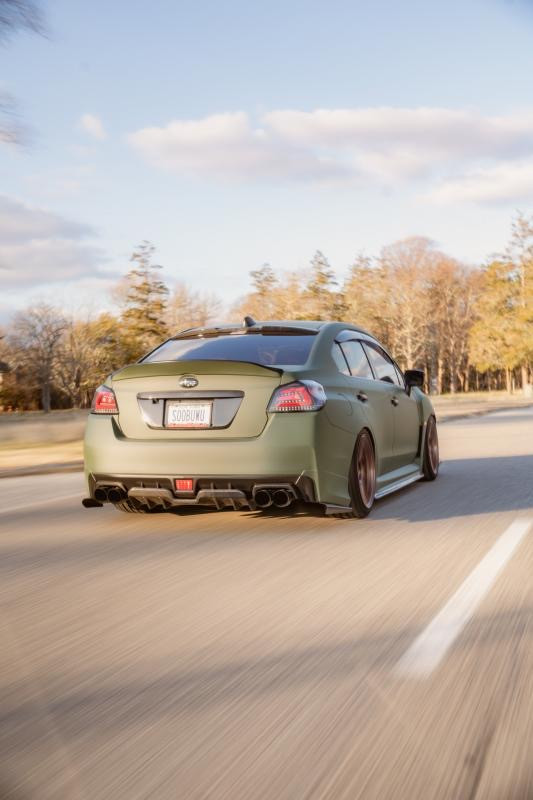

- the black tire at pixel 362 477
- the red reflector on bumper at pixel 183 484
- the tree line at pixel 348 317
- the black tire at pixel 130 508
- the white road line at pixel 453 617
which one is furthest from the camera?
the tree line at pixel 348 317

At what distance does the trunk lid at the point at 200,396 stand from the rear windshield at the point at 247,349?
34 centimetres

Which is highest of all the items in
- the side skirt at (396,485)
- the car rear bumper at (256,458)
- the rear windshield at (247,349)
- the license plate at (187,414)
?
the rear windshield at (247,349)

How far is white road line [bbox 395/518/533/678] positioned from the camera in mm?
3971

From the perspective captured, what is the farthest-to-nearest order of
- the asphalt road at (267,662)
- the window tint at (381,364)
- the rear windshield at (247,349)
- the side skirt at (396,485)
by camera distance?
1. the window tint at (381,364)
2. the side skirt at (396,485)
3. the rear windshield at (247,349)
4. the asphalt road at (267,662)

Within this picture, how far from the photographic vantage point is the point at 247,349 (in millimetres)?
7891

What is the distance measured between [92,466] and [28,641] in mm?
3137

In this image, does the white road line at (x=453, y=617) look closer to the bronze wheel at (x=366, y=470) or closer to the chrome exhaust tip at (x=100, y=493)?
the bronze wheel at (x=366, y=470)

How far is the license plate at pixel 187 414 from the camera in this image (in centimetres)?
719

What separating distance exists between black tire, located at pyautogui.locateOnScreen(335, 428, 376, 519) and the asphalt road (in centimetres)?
22

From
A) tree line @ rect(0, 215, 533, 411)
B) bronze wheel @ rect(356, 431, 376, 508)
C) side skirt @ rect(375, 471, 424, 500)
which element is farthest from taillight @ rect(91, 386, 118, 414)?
tree line @ rect(0, 215, 533, 411)

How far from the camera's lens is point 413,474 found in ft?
32.1

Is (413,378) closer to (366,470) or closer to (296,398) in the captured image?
(366,470)

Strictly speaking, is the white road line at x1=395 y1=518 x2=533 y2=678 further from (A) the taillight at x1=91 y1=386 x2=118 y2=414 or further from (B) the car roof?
(A) the taillight at x1=91 y1=386 x2=118 y2=414

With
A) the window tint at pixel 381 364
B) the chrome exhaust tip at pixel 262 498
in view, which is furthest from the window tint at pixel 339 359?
the chrome exhaust tip at pixel 262 498
